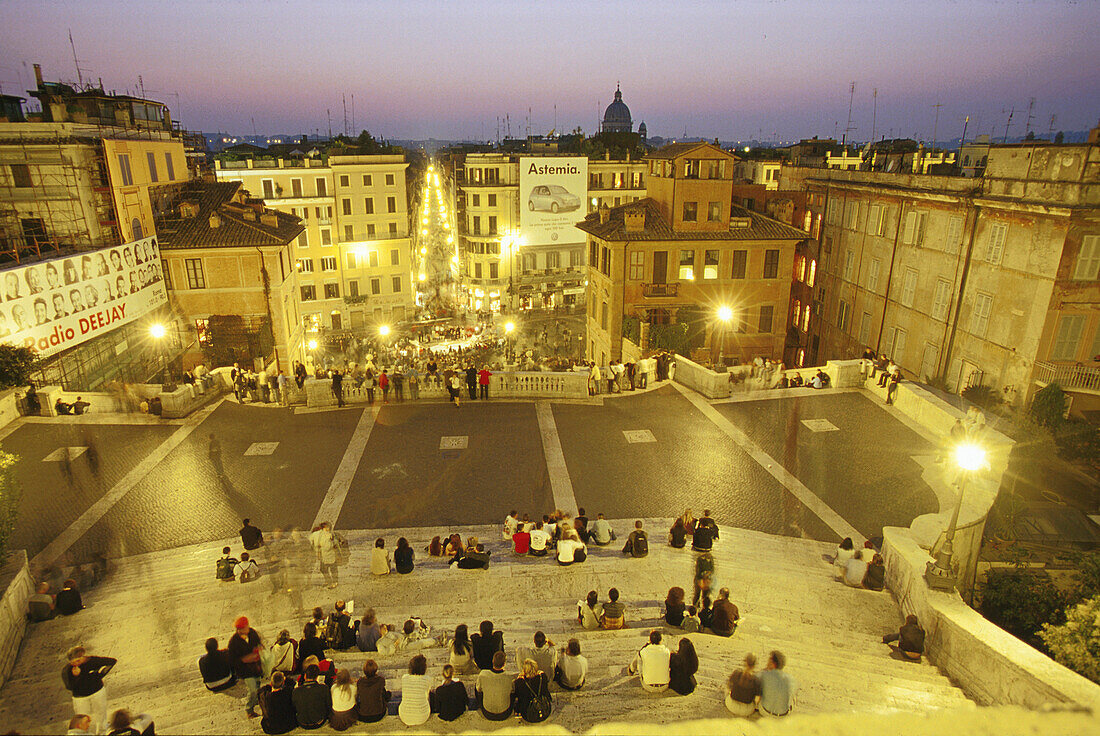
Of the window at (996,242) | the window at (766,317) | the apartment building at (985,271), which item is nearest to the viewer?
the apartment building at (985,271)

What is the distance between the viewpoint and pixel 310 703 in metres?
8.47

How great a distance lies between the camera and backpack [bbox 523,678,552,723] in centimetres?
857

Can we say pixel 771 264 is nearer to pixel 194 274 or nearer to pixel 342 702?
pixel 194 274

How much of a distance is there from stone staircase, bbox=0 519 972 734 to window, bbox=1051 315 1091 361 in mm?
15523

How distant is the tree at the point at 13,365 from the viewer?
19.5 meters

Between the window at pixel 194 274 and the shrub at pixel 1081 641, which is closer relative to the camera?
the shrub at pixel 1081 641

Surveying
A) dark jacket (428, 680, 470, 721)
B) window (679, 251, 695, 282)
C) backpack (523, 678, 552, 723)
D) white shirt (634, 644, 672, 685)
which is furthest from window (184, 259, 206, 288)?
white shirt (634, 644, 672, 685)

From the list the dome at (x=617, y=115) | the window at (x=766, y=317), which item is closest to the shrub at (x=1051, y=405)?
the window at (x=766, y=317)

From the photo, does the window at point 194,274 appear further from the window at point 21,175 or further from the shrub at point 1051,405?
the shrub at point 1051,405

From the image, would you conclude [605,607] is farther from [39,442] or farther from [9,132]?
[9,132]

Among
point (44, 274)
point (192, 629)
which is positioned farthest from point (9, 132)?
point (192, 629)

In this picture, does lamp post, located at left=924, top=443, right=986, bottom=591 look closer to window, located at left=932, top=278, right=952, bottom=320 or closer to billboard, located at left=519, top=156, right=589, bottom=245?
window, located at left=932, top=278, right=952, bottom=320

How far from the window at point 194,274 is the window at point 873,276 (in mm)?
35802

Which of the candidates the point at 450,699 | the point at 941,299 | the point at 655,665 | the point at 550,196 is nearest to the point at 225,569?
the point at 450,699
